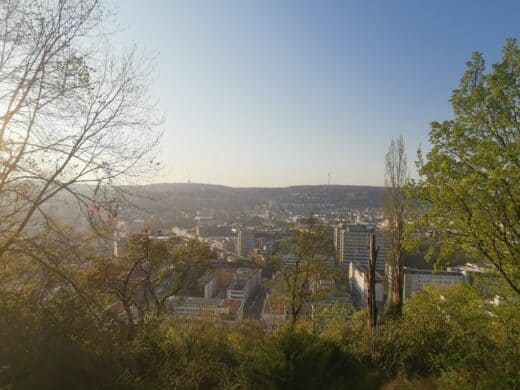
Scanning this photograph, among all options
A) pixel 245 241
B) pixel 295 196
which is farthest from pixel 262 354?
pixel 295 196

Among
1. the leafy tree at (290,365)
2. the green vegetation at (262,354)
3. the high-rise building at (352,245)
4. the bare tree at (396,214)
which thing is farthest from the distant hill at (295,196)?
the leafy tree at (290,365)

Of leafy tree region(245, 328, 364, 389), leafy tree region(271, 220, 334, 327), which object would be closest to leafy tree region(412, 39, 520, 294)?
leafy tree region(245, 328, 364, 389)

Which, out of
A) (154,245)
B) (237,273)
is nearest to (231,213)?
(237,273)

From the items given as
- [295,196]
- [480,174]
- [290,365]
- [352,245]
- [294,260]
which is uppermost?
[295,196]

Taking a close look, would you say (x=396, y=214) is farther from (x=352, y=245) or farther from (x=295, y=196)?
(x=295, y=196)

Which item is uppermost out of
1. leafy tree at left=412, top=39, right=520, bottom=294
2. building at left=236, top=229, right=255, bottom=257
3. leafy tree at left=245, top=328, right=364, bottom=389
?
leafy tree at left=412, top=39, right=520, bottom=294

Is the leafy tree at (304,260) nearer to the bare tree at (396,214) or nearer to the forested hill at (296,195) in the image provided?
the bare tree at (396,214)

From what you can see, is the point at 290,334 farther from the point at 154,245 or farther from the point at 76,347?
the point at 154,245

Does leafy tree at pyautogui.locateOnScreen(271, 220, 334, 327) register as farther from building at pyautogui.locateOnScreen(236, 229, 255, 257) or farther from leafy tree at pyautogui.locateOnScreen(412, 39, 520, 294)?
building at pyautogui.locateOnScreen(236, 229, 255, 257)

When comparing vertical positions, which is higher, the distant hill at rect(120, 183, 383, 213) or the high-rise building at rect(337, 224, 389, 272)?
the distant hill at rect(120, 183, 383, 213)
